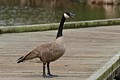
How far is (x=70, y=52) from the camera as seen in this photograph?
1073 cm

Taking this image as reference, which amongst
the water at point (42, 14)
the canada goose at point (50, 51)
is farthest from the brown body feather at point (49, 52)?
the water at point (42, 14)

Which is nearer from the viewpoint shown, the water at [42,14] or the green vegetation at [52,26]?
the green vegetation at [52,26]

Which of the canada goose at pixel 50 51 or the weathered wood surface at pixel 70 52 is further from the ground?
the canada goose at pixel 50 51

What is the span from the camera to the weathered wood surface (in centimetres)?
845

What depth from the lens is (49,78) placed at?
805 centimetres

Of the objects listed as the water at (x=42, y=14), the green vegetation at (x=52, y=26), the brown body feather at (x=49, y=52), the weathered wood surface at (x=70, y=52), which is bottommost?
the water at (x=42, y=14)

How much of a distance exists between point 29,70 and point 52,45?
1150mm

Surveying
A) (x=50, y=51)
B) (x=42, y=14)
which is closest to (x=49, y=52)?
(x=50, y=51)

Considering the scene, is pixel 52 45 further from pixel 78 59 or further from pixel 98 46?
pixel 98 46

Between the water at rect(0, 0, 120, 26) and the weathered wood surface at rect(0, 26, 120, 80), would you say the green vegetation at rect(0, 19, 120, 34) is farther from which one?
the water at rect(0, 0, 120, 26)

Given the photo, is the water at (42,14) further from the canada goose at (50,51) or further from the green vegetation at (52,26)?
the canada goose at (50,51)

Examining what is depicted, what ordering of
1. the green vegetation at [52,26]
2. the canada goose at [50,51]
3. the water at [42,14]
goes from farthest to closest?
the water at [42,14] < the green vegetation at [52,26] < the canada goose at [50,51]

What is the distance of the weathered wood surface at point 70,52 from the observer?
845 centimetres

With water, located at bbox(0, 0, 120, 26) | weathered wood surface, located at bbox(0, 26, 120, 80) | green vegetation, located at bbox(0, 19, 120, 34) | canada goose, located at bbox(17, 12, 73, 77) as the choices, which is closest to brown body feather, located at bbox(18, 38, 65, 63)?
A: canada goose, located at bbox(17, 12, 73, 77)
